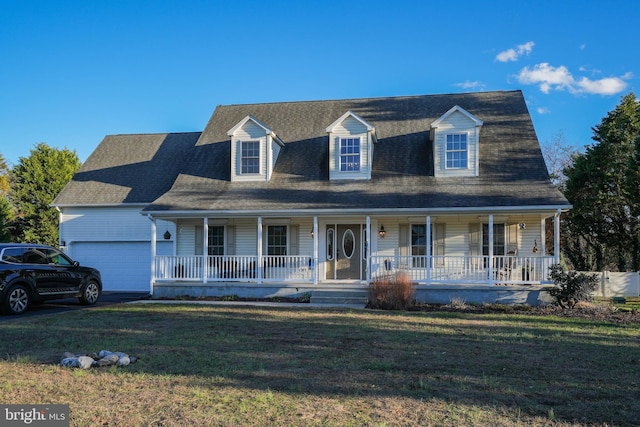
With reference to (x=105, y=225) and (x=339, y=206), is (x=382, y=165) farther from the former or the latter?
(x=105, y=225)

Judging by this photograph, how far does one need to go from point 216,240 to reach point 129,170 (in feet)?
Result: 18.8

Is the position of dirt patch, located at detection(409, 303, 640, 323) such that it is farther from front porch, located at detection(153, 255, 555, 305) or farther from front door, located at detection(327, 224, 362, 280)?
front door, located at detection(327, 224, 362, 280)

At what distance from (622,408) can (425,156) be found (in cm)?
1347

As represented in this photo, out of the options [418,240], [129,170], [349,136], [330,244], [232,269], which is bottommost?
[232,269]

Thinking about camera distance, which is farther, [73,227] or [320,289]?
[73,227]

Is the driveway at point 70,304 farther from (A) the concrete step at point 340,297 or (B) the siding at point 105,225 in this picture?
(A) the concrete step at point 340,297

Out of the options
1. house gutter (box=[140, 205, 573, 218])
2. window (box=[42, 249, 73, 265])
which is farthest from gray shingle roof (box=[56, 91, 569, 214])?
window (box=[42, 249, 73, 265])

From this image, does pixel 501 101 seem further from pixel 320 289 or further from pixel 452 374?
pixel 452 374

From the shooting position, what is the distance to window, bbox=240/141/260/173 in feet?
59.5

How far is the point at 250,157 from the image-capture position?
18.2m

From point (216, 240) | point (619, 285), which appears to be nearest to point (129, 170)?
point (216, 240)

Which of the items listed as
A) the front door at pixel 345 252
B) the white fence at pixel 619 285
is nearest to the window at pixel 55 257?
the front door at pixel 345 252

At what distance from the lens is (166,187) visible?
19.7 m

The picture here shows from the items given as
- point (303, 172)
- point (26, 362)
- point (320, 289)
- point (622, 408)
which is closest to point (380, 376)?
point (622, 408)
